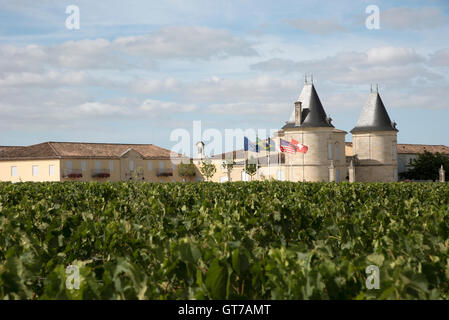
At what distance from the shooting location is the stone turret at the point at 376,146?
62094 mm

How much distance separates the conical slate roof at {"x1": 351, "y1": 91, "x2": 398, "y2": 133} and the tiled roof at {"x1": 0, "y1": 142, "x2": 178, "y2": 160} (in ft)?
86.0

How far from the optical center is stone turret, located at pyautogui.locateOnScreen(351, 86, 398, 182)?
62094 millimetres

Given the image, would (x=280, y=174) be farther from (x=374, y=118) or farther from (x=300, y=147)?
(x=374, y=118)

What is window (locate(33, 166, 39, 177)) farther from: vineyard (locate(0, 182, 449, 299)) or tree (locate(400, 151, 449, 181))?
vineyard (locate(0, 182, 449, 299))

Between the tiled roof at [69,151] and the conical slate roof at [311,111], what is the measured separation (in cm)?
2017

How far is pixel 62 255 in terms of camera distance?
4.82m

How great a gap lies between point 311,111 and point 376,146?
9.67m

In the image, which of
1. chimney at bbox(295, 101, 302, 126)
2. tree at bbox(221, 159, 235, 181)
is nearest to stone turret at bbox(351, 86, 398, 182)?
chimney at bbox(295, 101, 302, 126)

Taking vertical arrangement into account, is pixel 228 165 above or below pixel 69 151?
below

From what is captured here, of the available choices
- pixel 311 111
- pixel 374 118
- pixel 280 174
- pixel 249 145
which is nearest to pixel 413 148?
pixel 374 118

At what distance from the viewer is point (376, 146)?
6231cm
